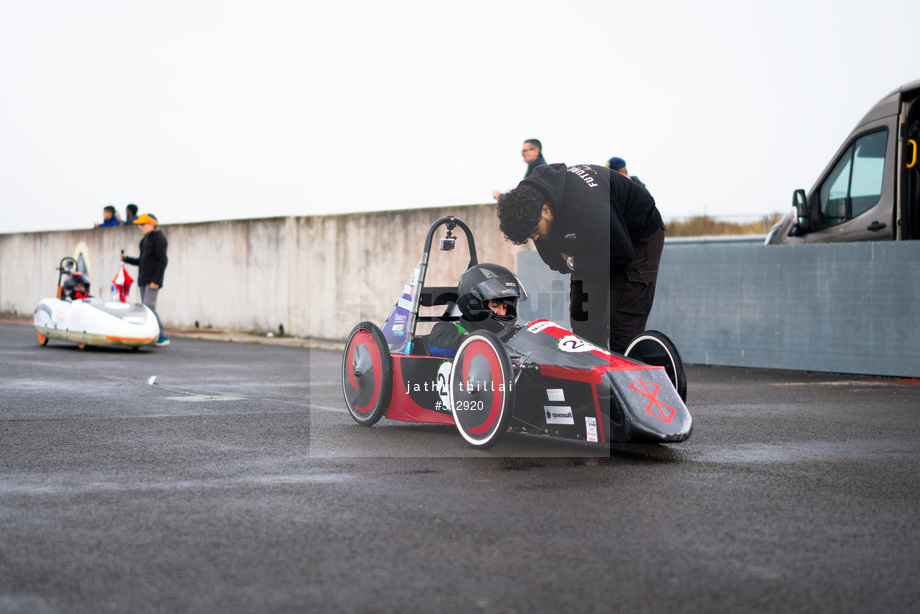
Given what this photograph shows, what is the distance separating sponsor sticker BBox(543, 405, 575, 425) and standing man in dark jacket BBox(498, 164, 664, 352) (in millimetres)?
943

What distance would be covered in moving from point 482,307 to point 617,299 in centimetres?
86

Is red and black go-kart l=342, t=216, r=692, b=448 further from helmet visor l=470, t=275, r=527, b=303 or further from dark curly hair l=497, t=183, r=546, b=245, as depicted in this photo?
dark curly hair l=497, t=183, r=546, b=245

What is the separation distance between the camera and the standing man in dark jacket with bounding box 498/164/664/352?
5742 mm

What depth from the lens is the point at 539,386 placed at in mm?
5371

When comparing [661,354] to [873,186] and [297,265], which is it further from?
[297,265]

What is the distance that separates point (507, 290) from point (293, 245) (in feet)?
40.9

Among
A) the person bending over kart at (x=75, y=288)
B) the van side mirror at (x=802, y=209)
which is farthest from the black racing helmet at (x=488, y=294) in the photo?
the person bending over kart at (x=75, y=288)

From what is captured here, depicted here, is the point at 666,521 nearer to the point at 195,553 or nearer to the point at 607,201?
the point at 195,553

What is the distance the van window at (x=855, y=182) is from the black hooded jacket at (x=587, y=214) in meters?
6.05

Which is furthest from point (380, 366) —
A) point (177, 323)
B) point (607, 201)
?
point (177, 323)

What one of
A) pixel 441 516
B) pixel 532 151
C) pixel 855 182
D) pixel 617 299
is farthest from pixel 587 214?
pixel 855 182

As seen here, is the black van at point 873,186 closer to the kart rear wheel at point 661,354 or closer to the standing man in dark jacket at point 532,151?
the standing man in dark jacket at point 532,151

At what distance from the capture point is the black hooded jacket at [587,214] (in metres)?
5.76

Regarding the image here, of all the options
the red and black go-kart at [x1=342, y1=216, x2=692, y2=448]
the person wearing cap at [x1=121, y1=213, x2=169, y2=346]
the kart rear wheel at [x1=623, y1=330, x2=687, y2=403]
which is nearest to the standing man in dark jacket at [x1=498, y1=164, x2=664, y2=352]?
the kart rear wheel at [x1=623, y1=330, x2=687, y2=403]
